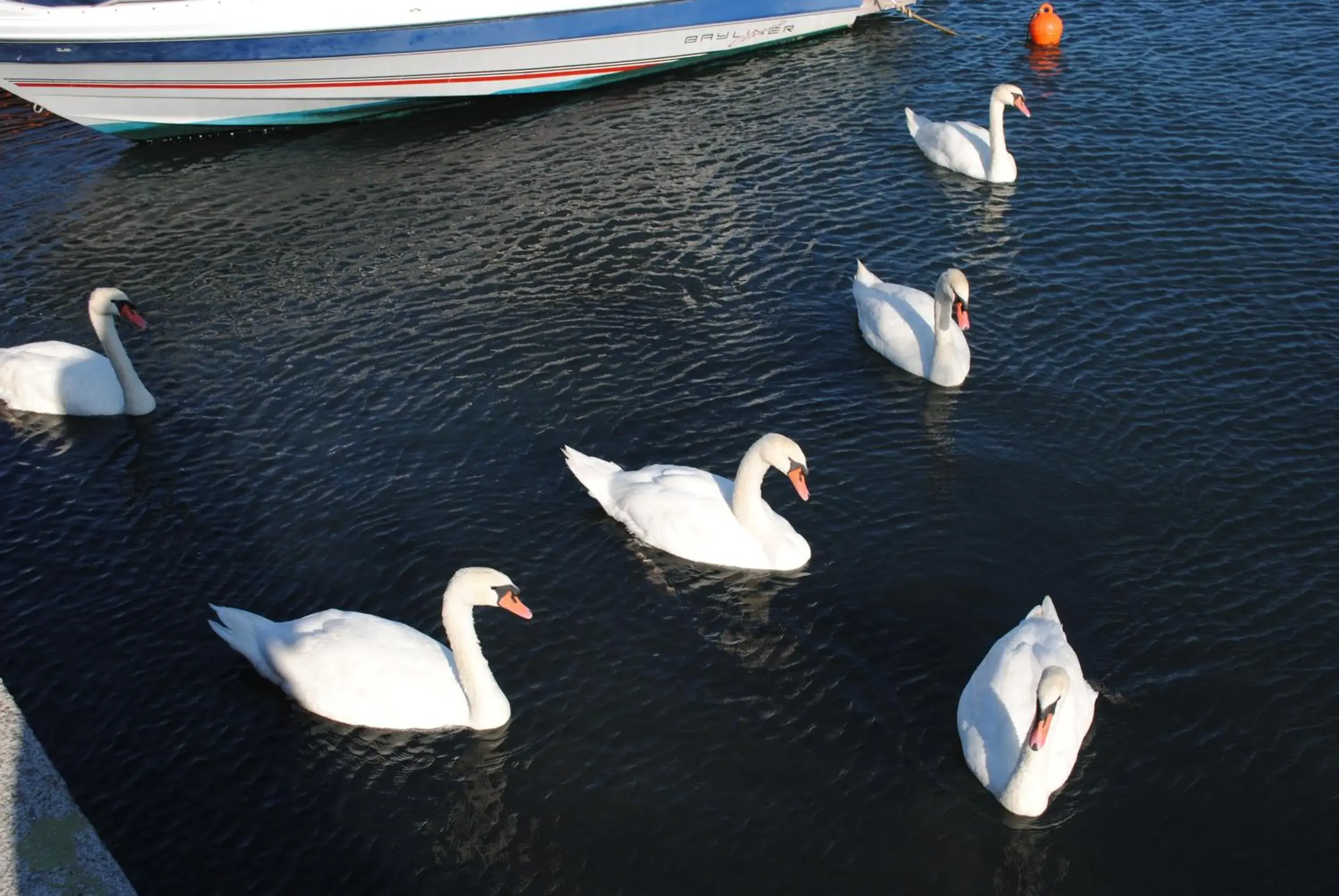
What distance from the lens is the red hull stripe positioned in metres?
27.5

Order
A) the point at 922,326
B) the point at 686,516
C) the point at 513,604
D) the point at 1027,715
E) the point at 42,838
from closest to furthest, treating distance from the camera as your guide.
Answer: the point at 42,838, the point at 1027,715, the point at 513,604, the point at 686,516, the point at 922,326

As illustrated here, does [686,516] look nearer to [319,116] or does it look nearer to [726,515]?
[726,515]

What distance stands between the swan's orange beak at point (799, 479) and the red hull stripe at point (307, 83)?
1632 cm

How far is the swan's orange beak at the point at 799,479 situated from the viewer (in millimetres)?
15531

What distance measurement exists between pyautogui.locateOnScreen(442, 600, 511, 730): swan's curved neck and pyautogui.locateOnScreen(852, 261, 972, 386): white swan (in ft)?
26.6

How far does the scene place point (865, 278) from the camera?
20969 millimetres

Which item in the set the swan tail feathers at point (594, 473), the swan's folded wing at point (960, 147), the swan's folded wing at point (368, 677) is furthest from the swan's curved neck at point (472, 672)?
the swan's folded wing at point (960, 147)

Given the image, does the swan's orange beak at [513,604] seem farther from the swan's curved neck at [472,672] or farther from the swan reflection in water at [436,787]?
the swan reflection in water at [436,787]

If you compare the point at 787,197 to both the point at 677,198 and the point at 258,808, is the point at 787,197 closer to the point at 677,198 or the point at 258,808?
the point at 677,198

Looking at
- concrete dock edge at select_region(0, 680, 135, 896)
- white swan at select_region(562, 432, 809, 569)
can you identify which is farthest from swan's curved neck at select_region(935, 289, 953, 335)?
concrete dock edge at select_region(0, 680, 135, 896)

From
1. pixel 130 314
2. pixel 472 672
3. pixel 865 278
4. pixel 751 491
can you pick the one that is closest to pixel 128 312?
pixel 130 314

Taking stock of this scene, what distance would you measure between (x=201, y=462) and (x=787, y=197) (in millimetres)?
A: 11163

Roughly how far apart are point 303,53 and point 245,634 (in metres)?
16.9

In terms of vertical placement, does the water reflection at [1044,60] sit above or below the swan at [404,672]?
above
